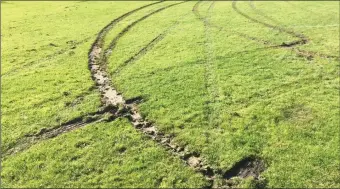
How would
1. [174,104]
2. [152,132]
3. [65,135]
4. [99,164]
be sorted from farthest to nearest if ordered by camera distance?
1. [174,104]
2. [152,132]
3. [65,135]
4. [99,164]

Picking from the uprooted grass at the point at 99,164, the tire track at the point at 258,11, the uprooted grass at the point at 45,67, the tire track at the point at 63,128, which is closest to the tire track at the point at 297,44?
the tire track at the point at 258,11

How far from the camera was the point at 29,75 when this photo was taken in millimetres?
21781

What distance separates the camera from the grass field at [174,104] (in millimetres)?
13523

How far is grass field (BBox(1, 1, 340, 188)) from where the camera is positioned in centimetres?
1352

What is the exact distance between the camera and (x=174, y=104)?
17.9m

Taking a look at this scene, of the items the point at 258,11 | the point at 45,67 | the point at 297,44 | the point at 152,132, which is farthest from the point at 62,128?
the point at 258,11

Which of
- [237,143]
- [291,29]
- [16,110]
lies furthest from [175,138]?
[291,29]

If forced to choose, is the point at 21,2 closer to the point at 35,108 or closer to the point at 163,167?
the point at 35,108

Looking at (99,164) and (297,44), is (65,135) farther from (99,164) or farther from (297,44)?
(297,44)

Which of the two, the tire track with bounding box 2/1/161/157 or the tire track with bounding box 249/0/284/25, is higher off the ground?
the tire track with bounding box 249/0/284/25

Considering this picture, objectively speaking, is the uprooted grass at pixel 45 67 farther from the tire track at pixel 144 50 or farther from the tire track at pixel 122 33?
the tire track at pixel 144 50

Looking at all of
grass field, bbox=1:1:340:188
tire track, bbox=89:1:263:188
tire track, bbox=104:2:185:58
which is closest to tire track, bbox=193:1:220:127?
grass field, bbox=1:1:340:188

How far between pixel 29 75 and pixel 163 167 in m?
12.1

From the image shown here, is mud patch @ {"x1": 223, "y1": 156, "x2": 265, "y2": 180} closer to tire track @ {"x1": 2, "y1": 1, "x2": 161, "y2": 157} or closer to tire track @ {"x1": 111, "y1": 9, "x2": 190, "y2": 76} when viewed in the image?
tire track @ {"x1": 2, "y1": 1, "x2": 161, "y2": 157}
